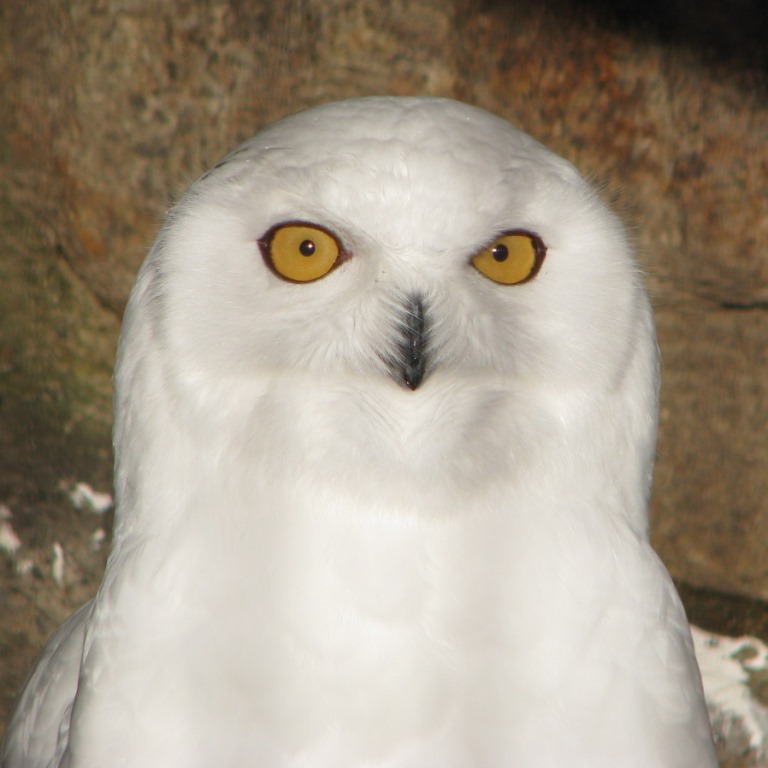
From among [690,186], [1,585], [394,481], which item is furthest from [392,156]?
[1,585]

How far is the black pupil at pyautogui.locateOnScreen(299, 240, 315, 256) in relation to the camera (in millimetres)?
1353

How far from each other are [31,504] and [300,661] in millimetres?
1769

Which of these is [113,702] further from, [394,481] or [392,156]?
[392,156]

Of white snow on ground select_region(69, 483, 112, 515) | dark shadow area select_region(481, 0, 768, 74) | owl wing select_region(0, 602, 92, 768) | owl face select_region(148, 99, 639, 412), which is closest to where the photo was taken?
owl face select_region(148, 99, 639, 412)

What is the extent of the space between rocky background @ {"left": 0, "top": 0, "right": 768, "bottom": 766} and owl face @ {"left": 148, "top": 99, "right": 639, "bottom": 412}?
96 cm

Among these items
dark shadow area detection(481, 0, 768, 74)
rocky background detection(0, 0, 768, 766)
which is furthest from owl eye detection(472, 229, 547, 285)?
dark shadow area detection(481, 0, 768, 74)

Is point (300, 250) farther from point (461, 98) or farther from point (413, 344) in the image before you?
point (461, 98)

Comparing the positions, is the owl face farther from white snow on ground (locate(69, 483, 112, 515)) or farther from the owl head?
white snow on ground (locate(69, 483, 112, 515))

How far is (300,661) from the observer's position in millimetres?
1349

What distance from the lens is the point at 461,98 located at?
2404 mm

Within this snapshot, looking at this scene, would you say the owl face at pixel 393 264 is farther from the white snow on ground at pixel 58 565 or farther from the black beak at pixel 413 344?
the white snow on ground at pixel 58 565

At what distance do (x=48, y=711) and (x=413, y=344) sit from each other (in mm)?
1013

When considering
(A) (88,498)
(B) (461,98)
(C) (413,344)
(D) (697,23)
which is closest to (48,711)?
(C) (413,344)

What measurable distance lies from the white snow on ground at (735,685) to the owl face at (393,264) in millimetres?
1614
